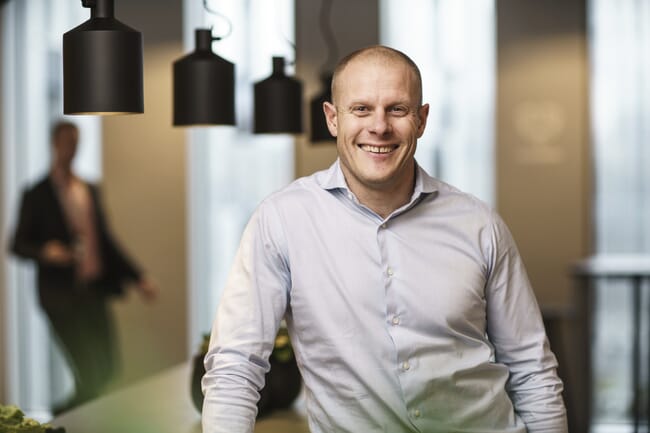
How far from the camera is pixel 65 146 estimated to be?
5.26 metres

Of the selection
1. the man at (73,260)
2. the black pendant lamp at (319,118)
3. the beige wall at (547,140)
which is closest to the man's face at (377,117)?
the black pendant lamp at (319,118)

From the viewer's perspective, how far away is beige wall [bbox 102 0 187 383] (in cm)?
603

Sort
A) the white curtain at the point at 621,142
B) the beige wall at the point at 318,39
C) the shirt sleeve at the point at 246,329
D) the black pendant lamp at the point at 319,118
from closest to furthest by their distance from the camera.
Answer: the shirt sleeve at the point at 246,329
the black pendant lamp at the point at 319,118
the white curtain at the point at 621,142
the beige wall at the point at 318,39

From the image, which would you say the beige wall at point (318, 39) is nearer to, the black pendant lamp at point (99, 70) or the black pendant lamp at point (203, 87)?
the black pendant lamp at point (203, 87)

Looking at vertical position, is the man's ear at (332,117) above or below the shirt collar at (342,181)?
above

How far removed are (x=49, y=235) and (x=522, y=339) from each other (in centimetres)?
381

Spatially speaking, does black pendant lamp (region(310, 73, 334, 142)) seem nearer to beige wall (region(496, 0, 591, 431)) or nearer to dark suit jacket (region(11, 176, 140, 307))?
dark suit jacket (region(11, 176, 140, 307))

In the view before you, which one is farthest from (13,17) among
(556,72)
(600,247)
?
(600,247)

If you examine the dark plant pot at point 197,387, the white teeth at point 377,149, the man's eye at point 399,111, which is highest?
the man's eye at point 399,111

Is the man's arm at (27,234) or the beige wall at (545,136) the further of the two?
the beige wall at (545,136)

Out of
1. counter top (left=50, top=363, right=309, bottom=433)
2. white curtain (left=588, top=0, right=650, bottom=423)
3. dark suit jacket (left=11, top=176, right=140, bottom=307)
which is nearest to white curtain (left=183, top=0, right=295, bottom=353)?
dark suit jacket (left=11, top=176, right=140, bottom=307)

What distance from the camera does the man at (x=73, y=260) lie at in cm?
524

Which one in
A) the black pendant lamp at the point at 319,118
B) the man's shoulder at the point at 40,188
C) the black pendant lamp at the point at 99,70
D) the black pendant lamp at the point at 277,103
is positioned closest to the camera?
the black pendant lamp at the point at 99,70

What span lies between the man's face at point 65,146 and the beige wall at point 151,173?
724mm
